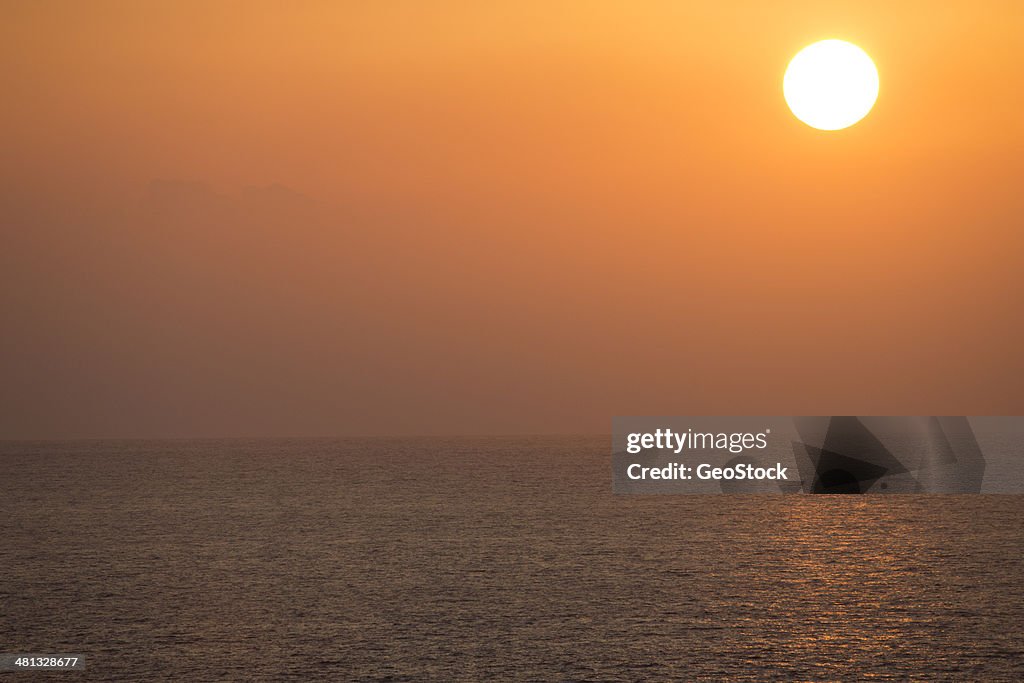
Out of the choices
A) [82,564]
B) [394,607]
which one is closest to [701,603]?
[394,607]

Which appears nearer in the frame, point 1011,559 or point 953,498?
point 1011,559

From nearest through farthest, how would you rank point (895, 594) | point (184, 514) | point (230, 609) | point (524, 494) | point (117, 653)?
point (117, 653), point (230, 609), point (895, 594), point (184, 514), point (524, 494)

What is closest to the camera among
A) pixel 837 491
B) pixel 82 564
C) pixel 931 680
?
pixel 931 680

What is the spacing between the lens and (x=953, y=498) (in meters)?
156

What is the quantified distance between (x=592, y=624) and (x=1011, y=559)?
41.9m

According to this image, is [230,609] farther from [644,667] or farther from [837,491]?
[837,491]

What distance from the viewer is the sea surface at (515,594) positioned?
41.0 meters

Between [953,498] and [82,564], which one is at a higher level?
[953,498]

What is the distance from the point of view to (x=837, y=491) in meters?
186

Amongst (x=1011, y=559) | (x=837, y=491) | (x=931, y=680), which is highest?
(x=837, y=491)

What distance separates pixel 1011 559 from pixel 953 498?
8549cm

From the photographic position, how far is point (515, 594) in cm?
5856

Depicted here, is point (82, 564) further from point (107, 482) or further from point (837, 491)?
point (837, 491)

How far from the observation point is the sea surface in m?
41.0
